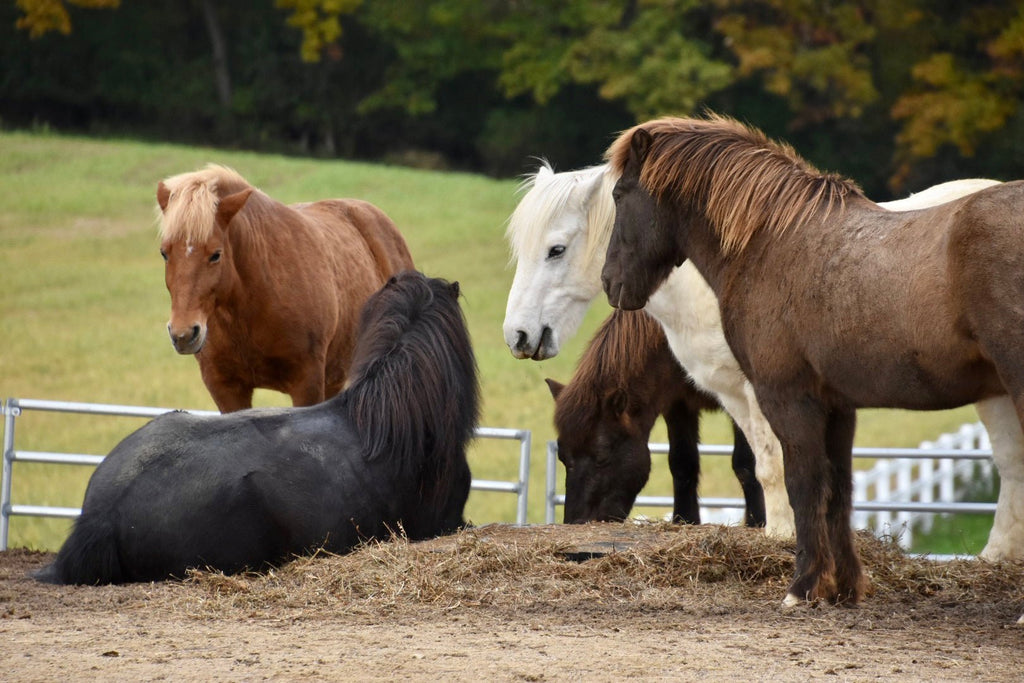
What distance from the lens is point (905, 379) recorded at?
378cm

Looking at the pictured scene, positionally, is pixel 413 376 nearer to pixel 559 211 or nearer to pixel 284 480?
pixel 284 480

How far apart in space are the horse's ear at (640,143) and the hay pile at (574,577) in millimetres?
1581

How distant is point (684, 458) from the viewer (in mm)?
6520

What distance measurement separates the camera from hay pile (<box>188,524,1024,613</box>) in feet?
14.4

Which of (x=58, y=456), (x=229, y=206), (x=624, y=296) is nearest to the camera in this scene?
(x=624, y=296)

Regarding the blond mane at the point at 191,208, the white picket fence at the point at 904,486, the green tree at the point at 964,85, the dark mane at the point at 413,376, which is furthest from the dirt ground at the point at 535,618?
the green tree at the point at 964,85

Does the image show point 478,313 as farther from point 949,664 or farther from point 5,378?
point 949,664

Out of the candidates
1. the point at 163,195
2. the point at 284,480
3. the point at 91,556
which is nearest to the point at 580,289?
the point at 284,480

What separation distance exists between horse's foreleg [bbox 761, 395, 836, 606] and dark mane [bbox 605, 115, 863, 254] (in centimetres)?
66

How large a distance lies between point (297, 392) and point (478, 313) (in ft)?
37.2

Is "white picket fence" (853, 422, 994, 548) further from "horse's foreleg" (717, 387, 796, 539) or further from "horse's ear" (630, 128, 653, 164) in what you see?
"horse's ear" (630, 128, 653, 164)

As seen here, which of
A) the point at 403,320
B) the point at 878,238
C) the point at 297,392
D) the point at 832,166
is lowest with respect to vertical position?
the point at 297,392

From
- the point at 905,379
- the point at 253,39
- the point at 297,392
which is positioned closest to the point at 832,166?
the point at 253,39

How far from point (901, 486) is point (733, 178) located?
7.70 m
